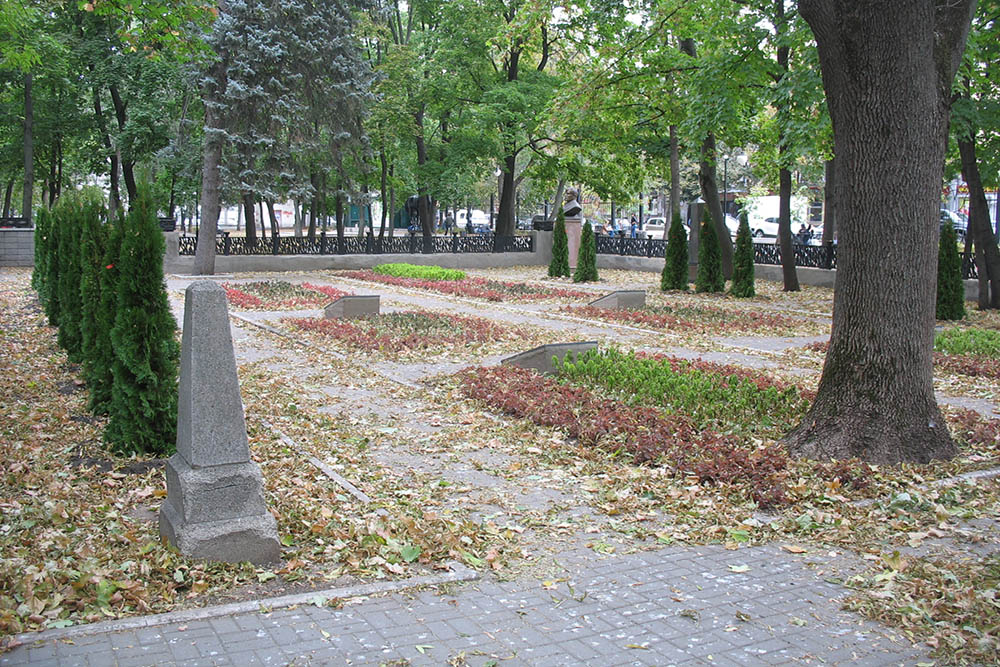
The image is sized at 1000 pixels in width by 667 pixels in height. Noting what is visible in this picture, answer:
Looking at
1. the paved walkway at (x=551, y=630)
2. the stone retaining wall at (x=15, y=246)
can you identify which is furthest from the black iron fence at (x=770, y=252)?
the stone retaining wall at (x=15, y=246)

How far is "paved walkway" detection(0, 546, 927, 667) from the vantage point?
410 centimetres

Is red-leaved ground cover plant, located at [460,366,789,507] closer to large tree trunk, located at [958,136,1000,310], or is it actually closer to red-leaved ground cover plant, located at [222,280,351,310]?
red-leaved ground cover plant, located at [222,280,351,310]

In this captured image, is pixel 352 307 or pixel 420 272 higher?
pixel 420 272

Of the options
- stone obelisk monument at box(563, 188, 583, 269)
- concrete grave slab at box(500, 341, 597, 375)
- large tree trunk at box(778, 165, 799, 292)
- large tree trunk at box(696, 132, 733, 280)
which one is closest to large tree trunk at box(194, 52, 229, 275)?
stone obelisk monument at box(563, 188, 583, 269)

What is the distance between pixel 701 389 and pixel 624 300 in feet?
32.3

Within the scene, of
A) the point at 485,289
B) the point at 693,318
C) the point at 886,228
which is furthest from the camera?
the point at 485,289

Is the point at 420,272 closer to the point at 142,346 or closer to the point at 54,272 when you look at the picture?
the point at 54,272

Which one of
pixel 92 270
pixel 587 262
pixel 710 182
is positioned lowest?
pixel 92 270

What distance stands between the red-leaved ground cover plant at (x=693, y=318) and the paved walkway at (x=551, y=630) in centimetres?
1114

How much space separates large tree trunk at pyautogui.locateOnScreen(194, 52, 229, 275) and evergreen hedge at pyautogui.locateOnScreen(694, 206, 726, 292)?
47.3ft

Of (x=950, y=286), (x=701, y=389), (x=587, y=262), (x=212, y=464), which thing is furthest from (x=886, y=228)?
(x=587, y=262)

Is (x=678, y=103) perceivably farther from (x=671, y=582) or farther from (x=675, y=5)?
(x=671, y=582)

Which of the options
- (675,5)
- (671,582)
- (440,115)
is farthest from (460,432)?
(440,115)

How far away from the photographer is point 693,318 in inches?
675
